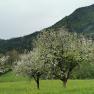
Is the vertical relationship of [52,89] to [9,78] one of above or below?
below

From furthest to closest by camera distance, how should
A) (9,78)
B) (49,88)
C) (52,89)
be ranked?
(9,78)
(49,88)
(52,89)

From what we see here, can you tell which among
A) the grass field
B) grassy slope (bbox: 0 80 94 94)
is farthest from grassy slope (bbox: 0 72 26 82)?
grassy slope (bbox: 0 80 94 94)

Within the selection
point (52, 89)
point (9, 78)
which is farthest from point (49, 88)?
point (9, 78)

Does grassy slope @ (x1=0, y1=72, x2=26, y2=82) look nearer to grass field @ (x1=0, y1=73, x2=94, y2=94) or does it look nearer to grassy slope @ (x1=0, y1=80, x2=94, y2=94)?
grass field @ (x1=0, y1=73, x2=94, y2=94)

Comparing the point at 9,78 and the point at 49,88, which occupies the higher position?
the point at 9,78

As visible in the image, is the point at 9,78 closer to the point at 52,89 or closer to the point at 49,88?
the point at 49,88

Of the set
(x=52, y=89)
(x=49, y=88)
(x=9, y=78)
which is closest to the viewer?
(x=52, y=89)

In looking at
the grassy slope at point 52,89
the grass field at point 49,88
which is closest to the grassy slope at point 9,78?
the grass field at point 49,88

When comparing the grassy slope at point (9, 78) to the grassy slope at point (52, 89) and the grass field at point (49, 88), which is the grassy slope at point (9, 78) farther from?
the grassy slope at point (52, 89)

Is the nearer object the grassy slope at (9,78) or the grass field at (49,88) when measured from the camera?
the grass field at (49,88)

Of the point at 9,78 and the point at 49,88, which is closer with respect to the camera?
the point at 49,88

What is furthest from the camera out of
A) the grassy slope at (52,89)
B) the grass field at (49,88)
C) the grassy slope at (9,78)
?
the grassy slope at (9,78)

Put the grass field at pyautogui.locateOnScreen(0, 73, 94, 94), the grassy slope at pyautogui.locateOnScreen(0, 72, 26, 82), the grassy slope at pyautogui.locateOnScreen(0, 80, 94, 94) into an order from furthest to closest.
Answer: the grassy slope at pyautogui.locateOnScreen(0, 72, 26, 82), the grass field at pyautogui.locateOnScreen(0, 73, 94, 94), the grassy slope at pyautogui.locateOnScreen(0, 80, 94, 94)

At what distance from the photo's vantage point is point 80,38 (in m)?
68.8
